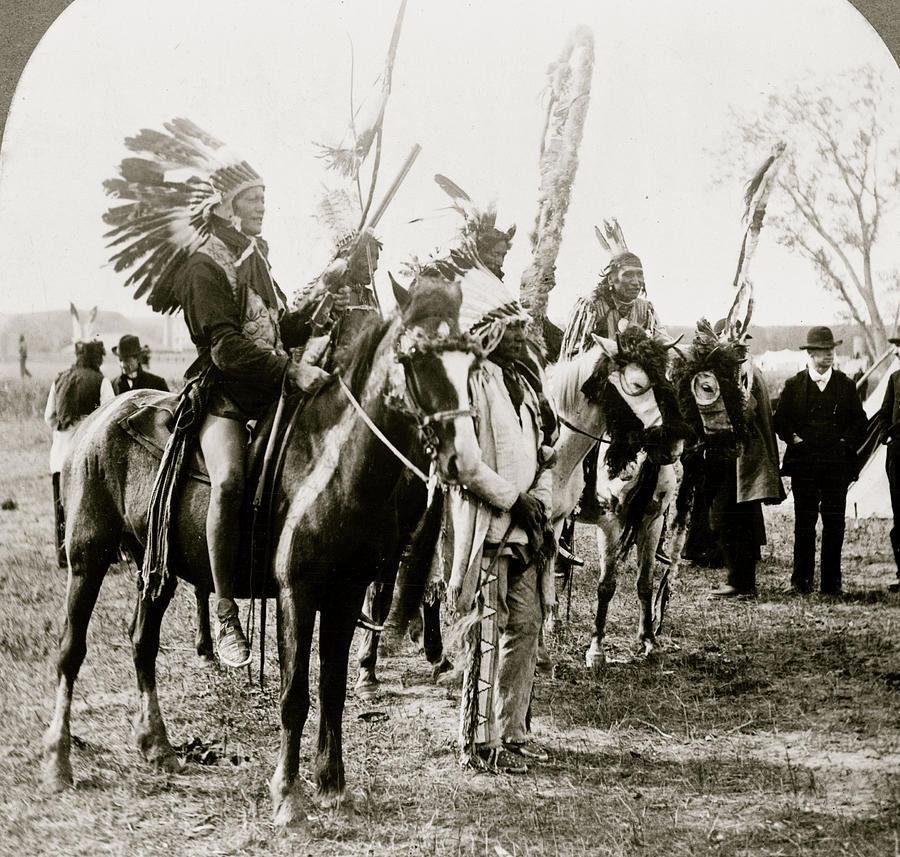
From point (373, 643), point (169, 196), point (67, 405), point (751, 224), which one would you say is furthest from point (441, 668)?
point (751, 224)

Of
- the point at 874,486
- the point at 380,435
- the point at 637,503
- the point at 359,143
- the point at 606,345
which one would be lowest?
the point at 637,503

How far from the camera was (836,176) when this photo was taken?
3.82m

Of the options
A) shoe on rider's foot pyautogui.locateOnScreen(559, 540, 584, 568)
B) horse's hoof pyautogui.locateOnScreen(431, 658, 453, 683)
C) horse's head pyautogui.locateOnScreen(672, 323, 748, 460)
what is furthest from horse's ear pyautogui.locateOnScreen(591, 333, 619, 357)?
horse's hoof pyautogui.locateOnScreen(431, 658, 453, 683)

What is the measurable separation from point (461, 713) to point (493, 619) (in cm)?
36

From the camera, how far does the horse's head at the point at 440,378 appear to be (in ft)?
9.66

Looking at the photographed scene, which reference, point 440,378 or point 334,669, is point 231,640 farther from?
point 440,378

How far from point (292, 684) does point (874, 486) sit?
248cm

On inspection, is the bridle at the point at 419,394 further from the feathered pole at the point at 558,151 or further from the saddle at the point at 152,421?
the saddle at the point at 152,421

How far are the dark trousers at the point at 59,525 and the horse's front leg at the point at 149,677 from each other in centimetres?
36

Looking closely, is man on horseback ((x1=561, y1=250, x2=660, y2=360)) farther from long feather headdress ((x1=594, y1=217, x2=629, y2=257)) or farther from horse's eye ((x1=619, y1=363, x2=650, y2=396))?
horse's eye ((x1=619, y1=363, x2=650, y2=396))

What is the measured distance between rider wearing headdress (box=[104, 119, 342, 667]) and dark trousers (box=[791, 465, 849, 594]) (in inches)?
80.8

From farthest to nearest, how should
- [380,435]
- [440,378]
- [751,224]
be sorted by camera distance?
[751,224]
[380,435]
[440,378]

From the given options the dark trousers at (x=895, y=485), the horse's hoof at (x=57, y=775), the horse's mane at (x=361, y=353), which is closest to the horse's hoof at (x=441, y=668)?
the horse's mane at (x=361, y=353)

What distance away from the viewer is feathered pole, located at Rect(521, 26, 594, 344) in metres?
3.50
